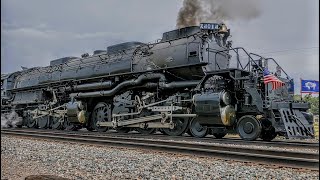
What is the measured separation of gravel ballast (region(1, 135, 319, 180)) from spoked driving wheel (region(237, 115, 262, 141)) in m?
3.65

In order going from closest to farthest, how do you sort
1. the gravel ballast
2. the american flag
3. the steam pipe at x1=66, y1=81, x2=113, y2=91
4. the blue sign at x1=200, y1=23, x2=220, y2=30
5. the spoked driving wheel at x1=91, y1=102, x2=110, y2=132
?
the gravel ballast → the american flag → the blue sign at x1=200, y1=23, x2=220, y2=30 → the steam pipe at x1=66, y1=81, x2=113, y2=91 → the spoked driving wheel at x1=91, y1=102, x2=110, y2=132

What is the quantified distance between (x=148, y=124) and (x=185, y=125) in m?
1.64

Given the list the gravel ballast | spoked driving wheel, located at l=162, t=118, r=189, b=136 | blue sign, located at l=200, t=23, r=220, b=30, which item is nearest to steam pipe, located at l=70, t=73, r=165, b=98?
spoked driving wheel, located at l=162, t=118, r=189, b=136

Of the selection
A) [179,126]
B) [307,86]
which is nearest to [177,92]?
[179,126]

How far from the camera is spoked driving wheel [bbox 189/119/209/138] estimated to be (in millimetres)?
12388

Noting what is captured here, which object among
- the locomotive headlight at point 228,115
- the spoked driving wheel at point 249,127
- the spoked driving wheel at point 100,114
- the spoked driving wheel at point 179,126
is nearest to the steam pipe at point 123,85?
the spoked driving wheel at point 100,114

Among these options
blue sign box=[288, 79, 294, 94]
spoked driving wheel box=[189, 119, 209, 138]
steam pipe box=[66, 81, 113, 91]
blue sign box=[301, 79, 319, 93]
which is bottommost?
spoked driving wheel box=[189, 119, 209, 138]

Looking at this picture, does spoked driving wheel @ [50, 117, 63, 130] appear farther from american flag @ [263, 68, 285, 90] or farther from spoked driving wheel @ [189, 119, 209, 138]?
american flag @ [263, 68, 285, 90]

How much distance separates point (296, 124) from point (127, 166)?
634 centimetres

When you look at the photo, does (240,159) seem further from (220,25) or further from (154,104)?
(220,25)

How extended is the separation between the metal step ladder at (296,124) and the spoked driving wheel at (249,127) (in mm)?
826

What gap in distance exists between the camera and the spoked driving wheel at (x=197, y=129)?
40.6 feet

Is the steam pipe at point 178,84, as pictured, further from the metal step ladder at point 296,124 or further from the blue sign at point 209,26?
the metal step ladder at point 296,124

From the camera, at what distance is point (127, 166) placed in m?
7.09
